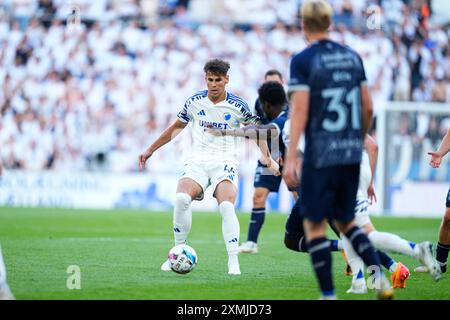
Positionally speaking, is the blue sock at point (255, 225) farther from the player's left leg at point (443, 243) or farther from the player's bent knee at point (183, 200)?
the player's left leg at point (443, 243)

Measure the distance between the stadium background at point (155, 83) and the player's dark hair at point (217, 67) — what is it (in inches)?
536

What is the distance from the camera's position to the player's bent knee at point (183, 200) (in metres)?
10.4

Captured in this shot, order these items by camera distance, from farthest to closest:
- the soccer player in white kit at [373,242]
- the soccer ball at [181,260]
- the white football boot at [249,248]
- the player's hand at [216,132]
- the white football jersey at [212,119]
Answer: the white football boot at [249,248] < the white football jersey at [212,119] < the player's hand at [216,132] < the soccer ball at [181,260] < the soccer player in white kit at [373,242]

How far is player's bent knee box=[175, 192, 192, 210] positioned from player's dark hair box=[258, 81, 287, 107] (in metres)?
1.64

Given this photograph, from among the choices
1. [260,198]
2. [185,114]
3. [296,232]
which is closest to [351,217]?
[296,232]

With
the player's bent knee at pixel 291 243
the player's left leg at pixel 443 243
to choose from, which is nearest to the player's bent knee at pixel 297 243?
the player's bent knee at pixel 291 243

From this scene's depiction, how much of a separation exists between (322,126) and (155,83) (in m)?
19.9

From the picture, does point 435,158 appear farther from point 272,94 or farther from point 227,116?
point 227,116

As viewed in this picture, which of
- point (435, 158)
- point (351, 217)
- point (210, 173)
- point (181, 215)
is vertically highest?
point (435, 158)

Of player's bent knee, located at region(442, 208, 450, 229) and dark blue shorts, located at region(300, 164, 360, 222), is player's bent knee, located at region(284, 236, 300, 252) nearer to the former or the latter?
dark blue shorts, located at region(300, 164, 360, 222)

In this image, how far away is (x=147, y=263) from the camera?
37.8ft

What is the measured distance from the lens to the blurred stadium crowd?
85.3ft
